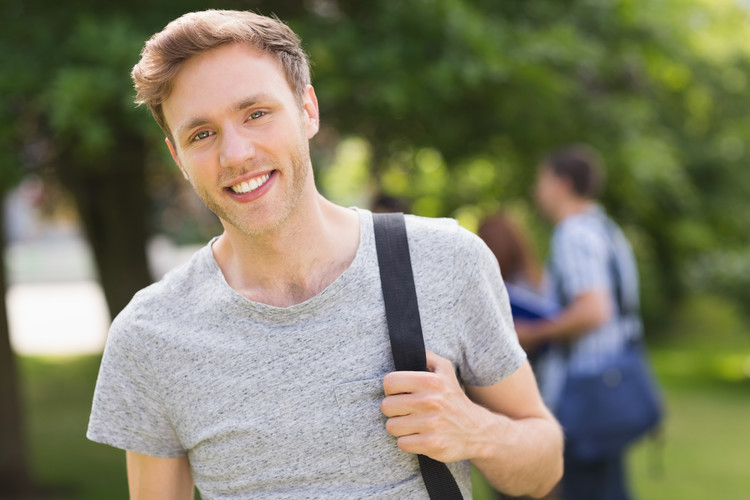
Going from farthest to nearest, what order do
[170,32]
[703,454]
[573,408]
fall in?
[703,454]
[573,408]
[170,32]

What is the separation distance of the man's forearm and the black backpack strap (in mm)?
103

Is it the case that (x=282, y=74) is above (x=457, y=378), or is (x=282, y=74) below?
above

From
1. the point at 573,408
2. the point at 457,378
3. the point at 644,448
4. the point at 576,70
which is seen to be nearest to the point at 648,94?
the point at 644,448

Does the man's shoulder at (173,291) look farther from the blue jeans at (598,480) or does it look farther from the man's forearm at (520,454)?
the blue jeans at (598,480)

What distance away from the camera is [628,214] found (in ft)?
37.3

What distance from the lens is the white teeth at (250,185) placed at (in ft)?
5.58

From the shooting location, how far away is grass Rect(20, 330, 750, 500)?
7039mm

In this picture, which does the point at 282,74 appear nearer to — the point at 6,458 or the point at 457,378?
the point at 457,378

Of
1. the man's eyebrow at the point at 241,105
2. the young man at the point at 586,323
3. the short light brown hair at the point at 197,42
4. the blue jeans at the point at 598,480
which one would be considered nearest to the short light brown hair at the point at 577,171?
the young man at the point at 586,323

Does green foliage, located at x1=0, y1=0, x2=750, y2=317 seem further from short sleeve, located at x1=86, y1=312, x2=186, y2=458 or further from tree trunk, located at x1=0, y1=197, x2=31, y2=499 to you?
short sleeve, located at x1=86, y1=312, x2=186, y2=458

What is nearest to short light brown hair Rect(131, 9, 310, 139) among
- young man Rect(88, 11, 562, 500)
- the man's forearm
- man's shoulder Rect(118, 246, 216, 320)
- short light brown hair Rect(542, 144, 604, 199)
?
young man Rect(88, 11, 562, 500)

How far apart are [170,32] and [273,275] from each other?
1.81 ft

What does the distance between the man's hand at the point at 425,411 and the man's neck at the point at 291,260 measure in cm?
29

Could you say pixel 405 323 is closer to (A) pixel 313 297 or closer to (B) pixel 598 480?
(A) pixel 313 297
